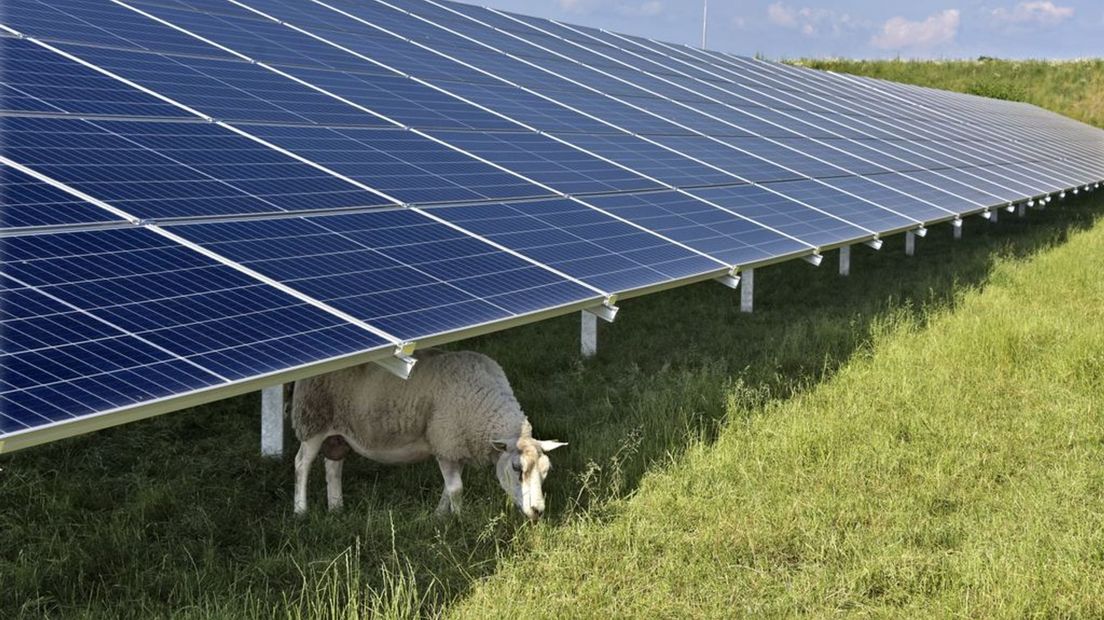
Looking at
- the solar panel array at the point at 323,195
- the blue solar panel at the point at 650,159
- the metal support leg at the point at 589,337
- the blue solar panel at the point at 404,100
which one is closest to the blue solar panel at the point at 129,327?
the solar panel array at the point at 323,195

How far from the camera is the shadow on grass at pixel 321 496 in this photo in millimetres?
6496

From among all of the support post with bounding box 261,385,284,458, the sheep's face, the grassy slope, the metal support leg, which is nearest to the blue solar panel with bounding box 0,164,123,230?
the support post with bounding box 261,385,284,458

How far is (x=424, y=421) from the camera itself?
25.9 ft

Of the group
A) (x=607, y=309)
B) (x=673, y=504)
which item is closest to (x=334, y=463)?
(x=607, y=309)

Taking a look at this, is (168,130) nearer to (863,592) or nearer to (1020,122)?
(863,592)

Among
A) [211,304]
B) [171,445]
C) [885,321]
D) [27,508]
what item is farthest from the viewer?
[885,321]

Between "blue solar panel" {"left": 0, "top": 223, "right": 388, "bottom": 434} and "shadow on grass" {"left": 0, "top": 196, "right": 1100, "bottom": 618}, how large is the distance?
147cm

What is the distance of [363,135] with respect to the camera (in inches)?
400

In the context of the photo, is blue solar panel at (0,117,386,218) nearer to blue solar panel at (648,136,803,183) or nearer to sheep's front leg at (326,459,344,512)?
sheep's front leg at (326,459,344,512)

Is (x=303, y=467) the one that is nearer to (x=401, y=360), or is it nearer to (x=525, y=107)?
(x=401, y=360)

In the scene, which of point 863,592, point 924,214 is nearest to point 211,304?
point 863,592

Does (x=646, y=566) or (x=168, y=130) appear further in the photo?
(x=168, y=130)

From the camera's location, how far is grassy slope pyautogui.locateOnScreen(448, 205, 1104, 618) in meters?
6.47

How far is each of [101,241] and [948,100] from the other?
42.0 m
